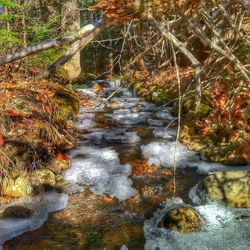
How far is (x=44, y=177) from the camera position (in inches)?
228

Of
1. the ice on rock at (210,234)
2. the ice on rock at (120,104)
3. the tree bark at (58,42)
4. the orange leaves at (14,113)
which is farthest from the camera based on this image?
the ice on rock at (120,104)

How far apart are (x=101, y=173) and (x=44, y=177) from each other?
103 cm

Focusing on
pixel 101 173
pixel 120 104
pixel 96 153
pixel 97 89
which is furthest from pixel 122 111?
pixel 101 173

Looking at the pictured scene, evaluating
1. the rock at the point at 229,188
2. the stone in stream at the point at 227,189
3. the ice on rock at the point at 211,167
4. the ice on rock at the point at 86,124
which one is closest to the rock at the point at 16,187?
the stone in stream at the point at 227,189

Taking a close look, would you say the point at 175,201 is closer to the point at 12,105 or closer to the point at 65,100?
the point at 12,105

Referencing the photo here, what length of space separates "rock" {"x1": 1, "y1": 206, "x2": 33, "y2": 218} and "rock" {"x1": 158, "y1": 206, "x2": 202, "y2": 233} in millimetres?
1843

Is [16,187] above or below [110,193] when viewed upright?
above

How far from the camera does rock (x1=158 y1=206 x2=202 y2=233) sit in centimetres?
464

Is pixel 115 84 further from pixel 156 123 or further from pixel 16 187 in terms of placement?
pixel 16 187

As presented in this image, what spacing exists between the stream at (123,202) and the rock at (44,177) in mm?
209

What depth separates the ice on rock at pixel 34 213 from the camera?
4.66 m

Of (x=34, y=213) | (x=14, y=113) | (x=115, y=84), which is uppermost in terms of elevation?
(x=14, y=113)

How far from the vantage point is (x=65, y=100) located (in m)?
8.64

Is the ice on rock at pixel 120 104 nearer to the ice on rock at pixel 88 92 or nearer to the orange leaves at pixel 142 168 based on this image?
the ice on rock at pixel 88 92
